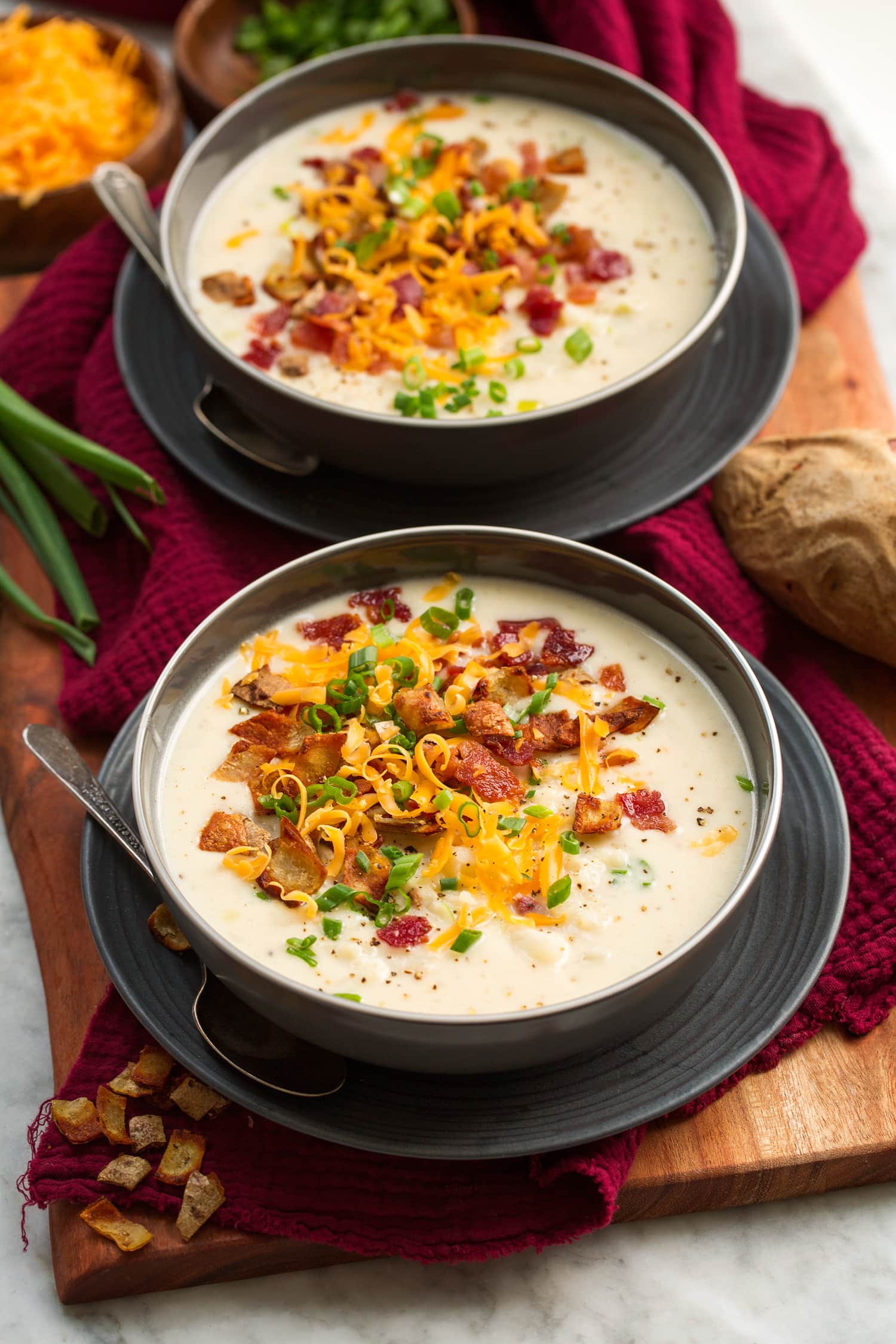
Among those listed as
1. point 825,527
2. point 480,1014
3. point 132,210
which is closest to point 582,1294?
point 480,1014

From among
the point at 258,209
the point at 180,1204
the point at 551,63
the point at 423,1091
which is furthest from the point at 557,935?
the point at 551,63

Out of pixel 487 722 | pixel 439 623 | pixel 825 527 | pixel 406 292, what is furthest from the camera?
pixel 406 292

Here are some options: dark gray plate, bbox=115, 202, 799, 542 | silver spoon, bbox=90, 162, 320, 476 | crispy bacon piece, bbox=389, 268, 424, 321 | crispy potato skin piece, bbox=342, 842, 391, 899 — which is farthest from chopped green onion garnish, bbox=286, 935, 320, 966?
crispy bacon piece, bbox=389, 268, 424, 321

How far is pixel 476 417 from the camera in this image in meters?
2.96

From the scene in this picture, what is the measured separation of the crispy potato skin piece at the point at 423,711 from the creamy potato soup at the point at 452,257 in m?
0.74

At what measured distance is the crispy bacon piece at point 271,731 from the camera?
2.46 meters

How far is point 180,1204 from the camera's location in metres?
2.22

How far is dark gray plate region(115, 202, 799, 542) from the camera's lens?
297cm

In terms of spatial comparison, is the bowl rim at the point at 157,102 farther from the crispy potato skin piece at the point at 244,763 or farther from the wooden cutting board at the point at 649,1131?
the crispy potato skin piece at the point at 244,763

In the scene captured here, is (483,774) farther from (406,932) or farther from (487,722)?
(406,932)

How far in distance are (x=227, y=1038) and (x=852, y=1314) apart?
1031 mm

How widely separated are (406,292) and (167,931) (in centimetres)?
147

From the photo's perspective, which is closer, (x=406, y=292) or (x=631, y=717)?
(x=631, y=717)

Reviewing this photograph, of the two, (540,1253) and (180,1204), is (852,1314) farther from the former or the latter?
(180,1204)
